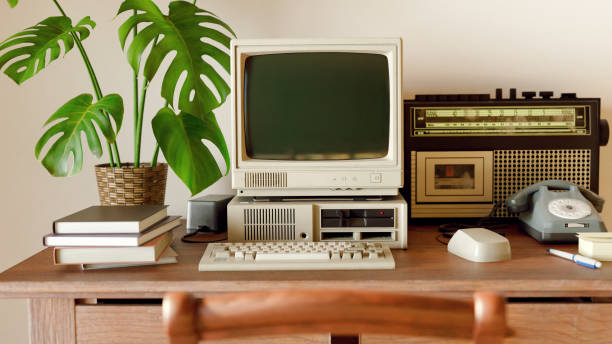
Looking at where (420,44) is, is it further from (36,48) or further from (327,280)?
(36,48)

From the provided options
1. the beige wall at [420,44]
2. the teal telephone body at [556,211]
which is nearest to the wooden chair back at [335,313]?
the teal telephone body at [556,211]

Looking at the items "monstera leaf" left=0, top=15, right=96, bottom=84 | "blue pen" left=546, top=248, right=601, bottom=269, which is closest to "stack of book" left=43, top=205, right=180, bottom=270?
"monstera leaf" left=0, top=15, right=96, bottom=84

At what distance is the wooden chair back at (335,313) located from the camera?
0.51m

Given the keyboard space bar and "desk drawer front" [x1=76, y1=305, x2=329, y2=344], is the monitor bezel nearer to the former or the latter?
the keyboard space bar

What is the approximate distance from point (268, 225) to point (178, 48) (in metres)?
0.53

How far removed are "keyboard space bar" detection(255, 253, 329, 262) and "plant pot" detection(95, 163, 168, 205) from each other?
482mm

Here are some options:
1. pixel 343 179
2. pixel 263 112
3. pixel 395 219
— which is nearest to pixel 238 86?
pixel 263 112

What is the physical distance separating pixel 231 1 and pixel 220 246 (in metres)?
0.92

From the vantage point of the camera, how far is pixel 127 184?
1.36 metres

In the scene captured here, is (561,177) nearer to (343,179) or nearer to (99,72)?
(343,179)

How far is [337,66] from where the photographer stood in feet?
4.07

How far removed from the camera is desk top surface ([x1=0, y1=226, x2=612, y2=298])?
0.95 meters

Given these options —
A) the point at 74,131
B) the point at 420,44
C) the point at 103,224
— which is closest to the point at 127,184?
the point at 74,131

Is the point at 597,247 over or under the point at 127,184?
under
